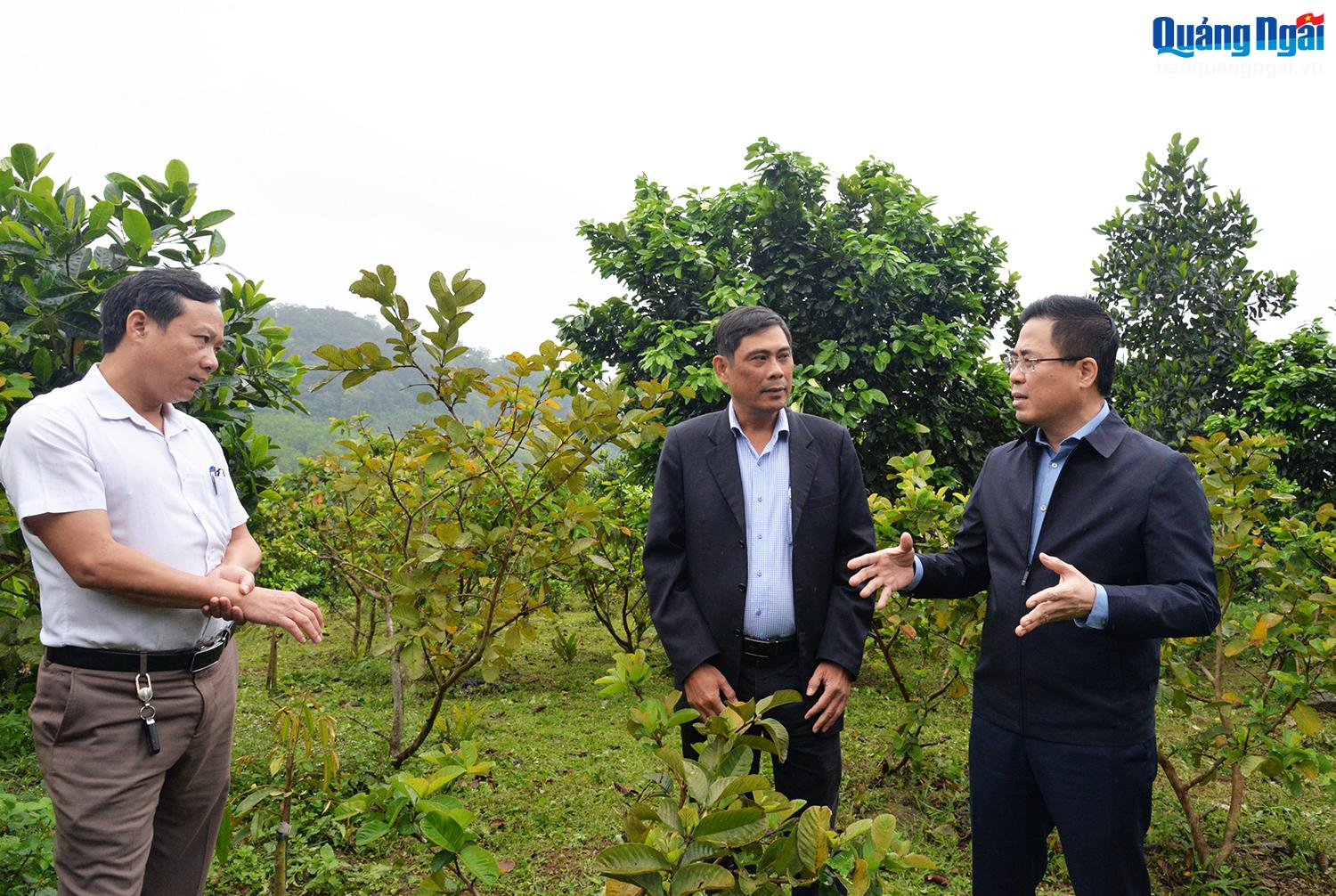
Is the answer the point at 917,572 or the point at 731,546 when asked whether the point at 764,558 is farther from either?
the point at 917,572

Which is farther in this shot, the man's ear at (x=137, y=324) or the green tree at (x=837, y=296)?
the green tree at (x=837, y=296)

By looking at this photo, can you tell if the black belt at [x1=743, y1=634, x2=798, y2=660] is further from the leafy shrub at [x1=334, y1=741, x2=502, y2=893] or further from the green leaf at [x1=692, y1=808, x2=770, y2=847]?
the green leaf at [x1=692, y1=808, x2=770, y2=847]

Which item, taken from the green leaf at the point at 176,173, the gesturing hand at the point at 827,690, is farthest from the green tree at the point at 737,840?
the green leaf at the point at 176,173

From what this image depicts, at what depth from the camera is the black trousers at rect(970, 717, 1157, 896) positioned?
75.3 inches

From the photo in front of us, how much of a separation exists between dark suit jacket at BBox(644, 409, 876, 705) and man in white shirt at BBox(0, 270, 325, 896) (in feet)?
3.30

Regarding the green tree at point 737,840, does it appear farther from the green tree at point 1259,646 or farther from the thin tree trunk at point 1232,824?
the thin tree trunk at point 1232,824

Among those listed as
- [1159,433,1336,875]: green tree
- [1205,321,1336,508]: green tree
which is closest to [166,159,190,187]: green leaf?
[1159,433,1336,875]: green tree

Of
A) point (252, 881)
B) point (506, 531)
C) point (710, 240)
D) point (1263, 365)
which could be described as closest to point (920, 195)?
point (710, 240)

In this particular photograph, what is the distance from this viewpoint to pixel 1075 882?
77.2 inches

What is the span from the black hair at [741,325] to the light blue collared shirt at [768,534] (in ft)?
0.73

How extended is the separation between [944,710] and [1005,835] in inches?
136

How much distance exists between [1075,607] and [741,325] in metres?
1.24

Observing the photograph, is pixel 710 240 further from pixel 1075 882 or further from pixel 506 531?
pixel 1075 882

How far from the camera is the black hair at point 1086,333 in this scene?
2.08 metres
